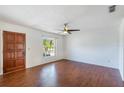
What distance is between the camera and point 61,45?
9.48 meters

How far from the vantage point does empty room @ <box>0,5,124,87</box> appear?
3980 mm

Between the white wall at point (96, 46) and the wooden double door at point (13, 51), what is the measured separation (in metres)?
3.97

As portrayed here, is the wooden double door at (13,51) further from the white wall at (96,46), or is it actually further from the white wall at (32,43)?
the white wall at (96,46)

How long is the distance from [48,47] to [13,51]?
10.1ft

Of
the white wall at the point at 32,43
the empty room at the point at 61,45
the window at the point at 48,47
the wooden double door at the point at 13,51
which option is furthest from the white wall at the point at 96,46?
the wooden double door at the point at 13,51

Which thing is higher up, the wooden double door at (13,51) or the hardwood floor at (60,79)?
the wooden double door at (13,51)

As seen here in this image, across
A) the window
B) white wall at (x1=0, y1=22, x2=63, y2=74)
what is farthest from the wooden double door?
the window

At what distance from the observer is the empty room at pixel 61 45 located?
398 cm

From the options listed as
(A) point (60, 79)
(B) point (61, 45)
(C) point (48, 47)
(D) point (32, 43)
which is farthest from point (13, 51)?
(B) point (61, 45)

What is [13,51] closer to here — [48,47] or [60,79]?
[60,79]
